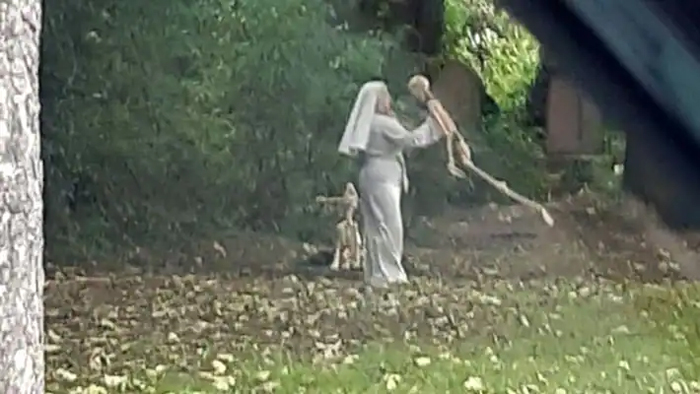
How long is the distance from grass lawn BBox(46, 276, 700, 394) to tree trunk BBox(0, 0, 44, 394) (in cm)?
14

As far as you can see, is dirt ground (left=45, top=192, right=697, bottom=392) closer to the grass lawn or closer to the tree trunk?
the grass lawn

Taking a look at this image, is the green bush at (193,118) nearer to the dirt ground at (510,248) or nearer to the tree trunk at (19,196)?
the dirt ground at (510,248)

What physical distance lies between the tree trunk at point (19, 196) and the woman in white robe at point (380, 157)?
0.95 feet

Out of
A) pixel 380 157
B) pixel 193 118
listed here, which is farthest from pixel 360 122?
pixel 193 118

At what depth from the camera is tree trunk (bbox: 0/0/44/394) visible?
0.97m

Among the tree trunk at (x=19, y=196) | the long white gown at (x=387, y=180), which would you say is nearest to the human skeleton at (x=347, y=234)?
the long white gown at (x=387, y=180)


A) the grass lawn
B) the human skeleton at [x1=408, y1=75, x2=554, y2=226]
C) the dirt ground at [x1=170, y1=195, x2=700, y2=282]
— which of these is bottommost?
the grass lawn

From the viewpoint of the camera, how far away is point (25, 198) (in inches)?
39.1

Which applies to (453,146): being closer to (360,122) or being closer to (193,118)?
(360,122)

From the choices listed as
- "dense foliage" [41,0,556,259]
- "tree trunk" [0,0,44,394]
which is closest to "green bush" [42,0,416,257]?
"dense foliage" [41,0,556,259]

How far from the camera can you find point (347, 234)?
1188 millimetres

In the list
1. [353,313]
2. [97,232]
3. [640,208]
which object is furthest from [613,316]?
[97,232]

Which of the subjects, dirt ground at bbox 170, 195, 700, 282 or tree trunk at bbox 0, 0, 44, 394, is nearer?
tree trunk at bbox 0, 0, 44, 394

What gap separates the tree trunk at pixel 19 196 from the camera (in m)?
0.97
